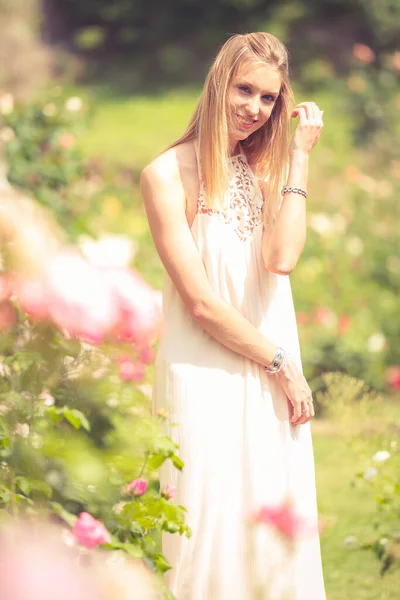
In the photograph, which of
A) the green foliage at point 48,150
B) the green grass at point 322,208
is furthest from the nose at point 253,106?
the green foliage at point 48,150

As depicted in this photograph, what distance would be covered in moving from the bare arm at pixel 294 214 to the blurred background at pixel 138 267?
1.30 feet

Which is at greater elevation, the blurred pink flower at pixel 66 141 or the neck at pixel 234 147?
the blurred pink flower at pixel 66 141

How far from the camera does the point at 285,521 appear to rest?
4.98ft

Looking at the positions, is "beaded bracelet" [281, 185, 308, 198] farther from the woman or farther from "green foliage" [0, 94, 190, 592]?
"green foliage" [0, 94, 190, 592]

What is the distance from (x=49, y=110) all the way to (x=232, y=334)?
3.17 m

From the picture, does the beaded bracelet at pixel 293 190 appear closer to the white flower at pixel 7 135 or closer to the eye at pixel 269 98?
the eye at pixel 269 98

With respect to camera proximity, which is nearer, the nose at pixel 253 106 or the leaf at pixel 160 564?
the leaf at pixel 160 564

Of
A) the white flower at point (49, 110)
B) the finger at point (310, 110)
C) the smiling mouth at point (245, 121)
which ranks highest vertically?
the white flower at point (49, 110)

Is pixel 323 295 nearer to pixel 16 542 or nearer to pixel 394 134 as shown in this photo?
pixel 394 134

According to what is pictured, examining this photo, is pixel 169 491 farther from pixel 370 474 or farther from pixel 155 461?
pixel 370 474

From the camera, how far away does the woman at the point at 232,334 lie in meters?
A: 2.07

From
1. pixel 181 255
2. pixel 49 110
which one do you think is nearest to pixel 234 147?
pixel 181 255

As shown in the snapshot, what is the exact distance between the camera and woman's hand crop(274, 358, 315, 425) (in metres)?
2.15

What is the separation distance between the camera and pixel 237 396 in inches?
84.7
